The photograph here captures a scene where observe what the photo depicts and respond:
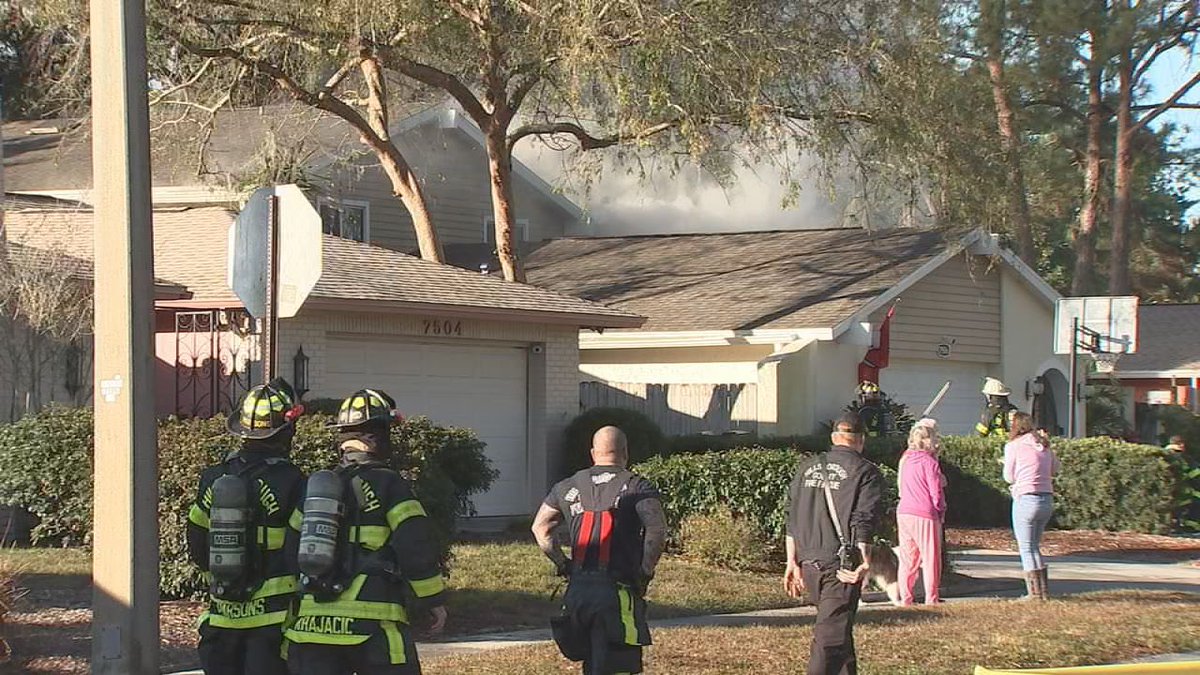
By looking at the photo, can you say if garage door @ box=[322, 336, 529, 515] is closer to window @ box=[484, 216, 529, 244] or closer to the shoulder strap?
window @ box=[484, 216, 529, 244]

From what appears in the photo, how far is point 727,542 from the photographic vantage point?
15797mm

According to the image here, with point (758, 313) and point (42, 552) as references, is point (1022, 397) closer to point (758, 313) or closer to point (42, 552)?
point (758, 313)

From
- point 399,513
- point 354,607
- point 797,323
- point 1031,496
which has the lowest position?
point 1031,496


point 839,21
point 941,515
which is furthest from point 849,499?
point 839,21

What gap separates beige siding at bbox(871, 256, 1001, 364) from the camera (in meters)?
26.7

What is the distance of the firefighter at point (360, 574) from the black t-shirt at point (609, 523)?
1.36m

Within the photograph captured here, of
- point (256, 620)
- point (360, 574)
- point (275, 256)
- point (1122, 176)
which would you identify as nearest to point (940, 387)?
point (1122, 176)

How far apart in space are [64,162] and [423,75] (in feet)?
27.4

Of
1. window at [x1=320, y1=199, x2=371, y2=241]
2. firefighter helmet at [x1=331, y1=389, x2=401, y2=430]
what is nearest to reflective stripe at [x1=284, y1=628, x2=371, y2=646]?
firefighter helmet at [x1=331, y1=389, x2=401, y2=430]

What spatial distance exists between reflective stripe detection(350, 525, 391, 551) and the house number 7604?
1381 centimetres

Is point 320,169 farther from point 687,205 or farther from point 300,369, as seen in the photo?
point 687,205

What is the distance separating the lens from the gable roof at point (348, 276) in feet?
63.2

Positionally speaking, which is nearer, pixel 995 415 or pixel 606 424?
pixel 606 424

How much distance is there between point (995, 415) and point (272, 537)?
18593mm
